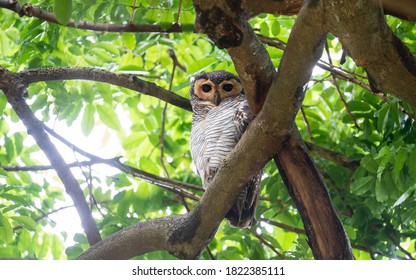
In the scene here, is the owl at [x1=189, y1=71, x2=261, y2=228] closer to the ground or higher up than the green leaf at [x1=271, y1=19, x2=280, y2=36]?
closer to the ground

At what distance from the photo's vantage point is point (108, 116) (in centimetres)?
348

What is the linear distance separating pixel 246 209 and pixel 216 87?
75 cm

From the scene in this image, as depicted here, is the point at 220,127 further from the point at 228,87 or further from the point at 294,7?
the point at 294,7

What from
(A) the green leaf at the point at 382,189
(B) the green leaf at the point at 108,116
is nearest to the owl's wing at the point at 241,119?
(A) the green leaf at the point at 382,189

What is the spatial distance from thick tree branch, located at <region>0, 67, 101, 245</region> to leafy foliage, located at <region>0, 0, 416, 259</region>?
0.27 metres

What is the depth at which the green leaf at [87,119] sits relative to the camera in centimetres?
340

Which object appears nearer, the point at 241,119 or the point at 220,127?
the point at 241,119

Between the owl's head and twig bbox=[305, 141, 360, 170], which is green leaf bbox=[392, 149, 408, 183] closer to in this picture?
twig bbox=[305, 141, 360, 170]

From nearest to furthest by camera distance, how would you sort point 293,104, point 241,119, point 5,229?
point 293,104
point 5,229
point 241,119

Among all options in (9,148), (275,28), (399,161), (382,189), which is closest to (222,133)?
(275,28)

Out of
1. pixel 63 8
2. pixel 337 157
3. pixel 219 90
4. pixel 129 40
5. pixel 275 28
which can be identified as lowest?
pixel 63 8

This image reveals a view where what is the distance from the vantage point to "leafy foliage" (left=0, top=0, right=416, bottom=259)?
2746mm

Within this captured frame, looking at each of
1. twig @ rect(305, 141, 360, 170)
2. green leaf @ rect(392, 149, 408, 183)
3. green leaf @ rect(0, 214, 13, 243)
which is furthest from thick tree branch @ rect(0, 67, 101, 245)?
twig @ rect(305, 141, 360, 170)

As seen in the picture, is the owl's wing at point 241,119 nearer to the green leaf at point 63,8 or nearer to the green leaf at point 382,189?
the green leaf at point 382,189
